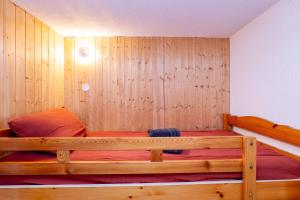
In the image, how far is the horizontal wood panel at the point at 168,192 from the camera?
132 cm

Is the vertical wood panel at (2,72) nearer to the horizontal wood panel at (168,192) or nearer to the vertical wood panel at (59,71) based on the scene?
the horizontal wood panel at (168,192)

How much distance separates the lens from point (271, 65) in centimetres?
194

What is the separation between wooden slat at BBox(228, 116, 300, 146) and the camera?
62.6 inches

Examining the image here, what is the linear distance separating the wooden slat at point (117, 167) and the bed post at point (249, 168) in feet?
0.16

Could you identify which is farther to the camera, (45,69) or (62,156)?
(45,69)

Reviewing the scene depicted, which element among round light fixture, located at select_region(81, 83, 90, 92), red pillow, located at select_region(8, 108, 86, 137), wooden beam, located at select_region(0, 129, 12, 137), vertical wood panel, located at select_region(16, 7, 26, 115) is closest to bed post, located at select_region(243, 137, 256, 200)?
red pillow, located at select_region(8, 108, 86, 137)

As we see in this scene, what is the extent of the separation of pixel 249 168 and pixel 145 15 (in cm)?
157

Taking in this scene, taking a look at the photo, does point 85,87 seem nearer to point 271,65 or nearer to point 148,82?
point 148,82

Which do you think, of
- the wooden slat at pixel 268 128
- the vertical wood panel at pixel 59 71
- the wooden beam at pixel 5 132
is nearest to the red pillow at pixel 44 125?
the wooden beam at pixel 5 132

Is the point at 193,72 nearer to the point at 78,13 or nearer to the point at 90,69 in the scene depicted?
the point at 90,69

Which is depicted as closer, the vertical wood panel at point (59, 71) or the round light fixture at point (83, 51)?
the vertical wood panel at point (59, 71)

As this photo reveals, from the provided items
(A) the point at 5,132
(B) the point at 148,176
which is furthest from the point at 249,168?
(A) the point at 5,132

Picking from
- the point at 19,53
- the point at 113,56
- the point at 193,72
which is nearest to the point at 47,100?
the point at 19,53

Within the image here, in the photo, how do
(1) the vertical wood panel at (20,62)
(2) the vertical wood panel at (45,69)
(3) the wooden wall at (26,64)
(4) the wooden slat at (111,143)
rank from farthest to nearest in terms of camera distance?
1. (2) the vertical wood panel at (45,69)
2. (1) the vertical wood panel at (20,62)
3. (3) the wooden wall at (26,64)
4. (4) the wooden slat at (111,143)
